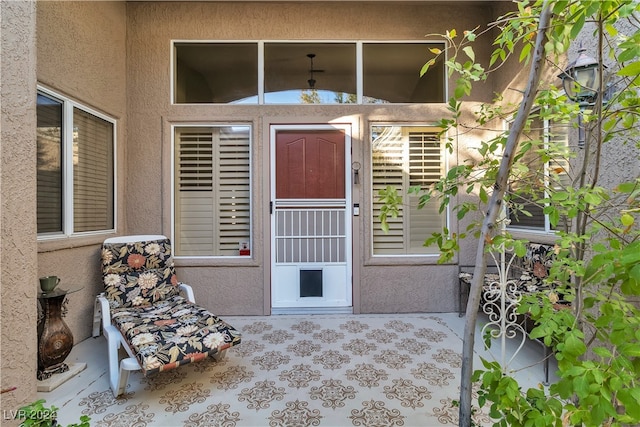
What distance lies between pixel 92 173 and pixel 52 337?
1744 millimetres

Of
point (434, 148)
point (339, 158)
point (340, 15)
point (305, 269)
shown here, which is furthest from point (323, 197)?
point (340, 15)

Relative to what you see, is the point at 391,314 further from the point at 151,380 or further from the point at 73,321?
the point at 73,321

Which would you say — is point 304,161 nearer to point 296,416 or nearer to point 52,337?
point 296,416

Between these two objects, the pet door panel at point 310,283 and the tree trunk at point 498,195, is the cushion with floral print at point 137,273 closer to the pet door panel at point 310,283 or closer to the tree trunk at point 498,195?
the pet door panel at point 310,283

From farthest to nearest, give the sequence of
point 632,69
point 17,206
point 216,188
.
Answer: point 216,188, point 17,206, point 632,69

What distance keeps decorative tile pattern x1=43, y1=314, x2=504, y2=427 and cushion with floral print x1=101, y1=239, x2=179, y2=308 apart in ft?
1.82

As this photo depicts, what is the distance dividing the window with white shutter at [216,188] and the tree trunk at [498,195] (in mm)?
3011

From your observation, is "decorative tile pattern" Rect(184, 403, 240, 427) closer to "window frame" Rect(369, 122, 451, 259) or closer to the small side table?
the small side table

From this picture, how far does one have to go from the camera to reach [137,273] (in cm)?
299

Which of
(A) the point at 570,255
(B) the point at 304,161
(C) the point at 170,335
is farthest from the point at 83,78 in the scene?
(A) the point at 570,255

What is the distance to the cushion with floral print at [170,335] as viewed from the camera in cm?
202

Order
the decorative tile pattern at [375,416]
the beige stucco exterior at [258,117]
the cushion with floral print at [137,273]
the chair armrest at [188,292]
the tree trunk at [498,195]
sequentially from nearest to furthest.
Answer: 1. the tree trunk at [498,195]
2. the decorative tile pattern at [375,416]
3. the cushion with floral print at [137,273]
4. the chair armrest at [188,292]
5. the beige stucco exterior at [258,117]

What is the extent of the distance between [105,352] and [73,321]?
0.48 meters

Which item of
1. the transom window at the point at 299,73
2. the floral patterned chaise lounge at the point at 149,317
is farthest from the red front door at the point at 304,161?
the floral patterned chaise lounge at the point at 149,317
